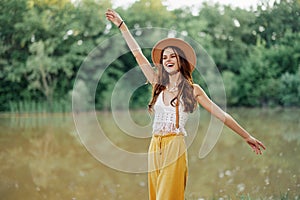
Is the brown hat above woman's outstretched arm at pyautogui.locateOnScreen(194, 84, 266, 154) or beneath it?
above

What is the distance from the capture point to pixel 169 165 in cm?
133

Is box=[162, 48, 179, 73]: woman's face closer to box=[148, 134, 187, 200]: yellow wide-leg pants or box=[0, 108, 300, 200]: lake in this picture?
box=[148, 134, 187, 200]: yellow wide-leg pants

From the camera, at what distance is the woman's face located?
137 centimetres

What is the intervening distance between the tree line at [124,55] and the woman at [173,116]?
6.53 m

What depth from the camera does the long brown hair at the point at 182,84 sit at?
1.37 metres

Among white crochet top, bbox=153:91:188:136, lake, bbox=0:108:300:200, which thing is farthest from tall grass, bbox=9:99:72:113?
white crochet top, bbox=153:91:188:136

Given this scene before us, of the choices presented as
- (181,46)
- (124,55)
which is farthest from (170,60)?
(124,55)

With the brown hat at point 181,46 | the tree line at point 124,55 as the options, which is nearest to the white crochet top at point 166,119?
the brown hat at point 181,46

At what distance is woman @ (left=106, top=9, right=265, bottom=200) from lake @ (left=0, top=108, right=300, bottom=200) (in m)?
0.38

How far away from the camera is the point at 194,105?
1372mm

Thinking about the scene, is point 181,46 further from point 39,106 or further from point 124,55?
point 39,106

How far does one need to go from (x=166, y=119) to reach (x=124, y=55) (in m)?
6.73

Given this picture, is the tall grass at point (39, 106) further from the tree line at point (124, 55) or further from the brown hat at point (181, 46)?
the brown hat at point (181, 46)

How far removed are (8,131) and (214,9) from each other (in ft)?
15.8
